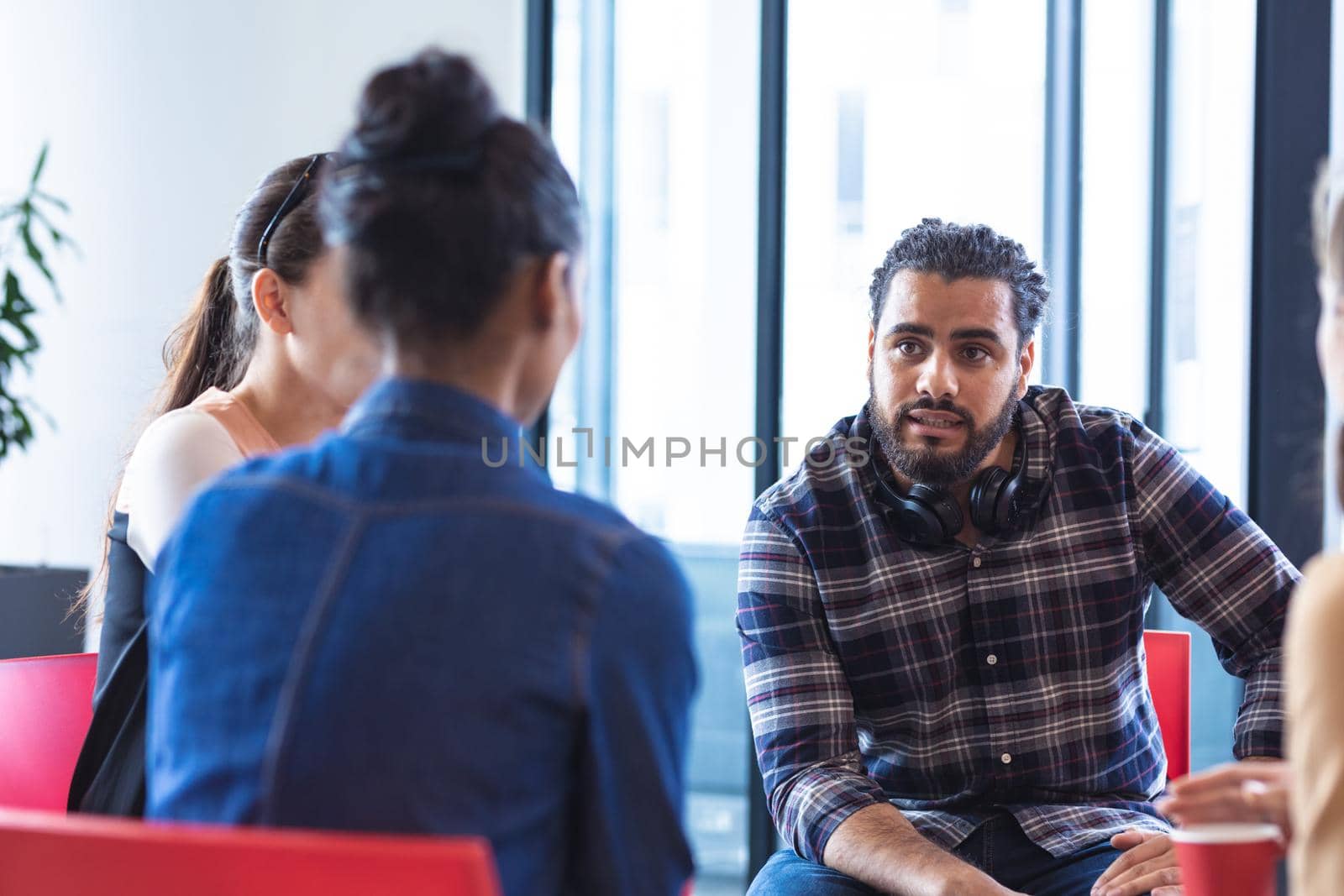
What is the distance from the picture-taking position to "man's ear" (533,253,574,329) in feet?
3.18

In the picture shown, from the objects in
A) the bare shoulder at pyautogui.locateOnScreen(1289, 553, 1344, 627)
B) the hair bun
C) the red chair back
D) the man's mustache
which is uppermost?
the hair bun

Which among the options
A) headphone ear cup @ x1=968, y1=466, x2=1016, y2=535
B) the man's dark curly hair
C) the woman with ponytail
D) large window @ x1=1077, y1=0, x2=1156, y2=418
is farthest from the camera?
large window @ x1=1077, y1=0, x2=1156, y2=418

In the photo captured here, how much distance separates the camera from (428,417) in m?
0.94

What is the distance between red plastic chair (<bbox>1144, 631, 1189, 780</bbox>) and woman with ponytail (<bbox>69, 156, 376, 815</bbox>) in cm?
124

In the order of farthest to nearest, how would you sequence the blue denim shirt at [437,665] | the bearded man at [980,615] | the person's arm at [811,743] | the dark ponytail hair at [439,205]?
1. the bearded man at [980,615]
2. the person's arm at [811,743]
3. the dark ponytail hair at [439,205]
4. the blue denim shirt at [437,665]

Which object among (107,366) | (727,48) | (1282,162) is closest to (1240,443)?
(1282,162)

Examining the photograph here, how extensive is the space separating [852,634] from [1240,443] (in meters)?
1.30

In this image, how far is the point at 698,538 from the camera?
3.28 metres

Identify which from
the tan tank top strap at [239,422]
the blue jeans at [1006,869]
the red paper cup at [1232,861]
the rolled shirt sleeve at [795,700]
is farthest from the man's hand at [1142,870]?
the tan tank top strap at [239,422]

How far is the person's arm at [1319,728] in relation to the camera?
771 millimetres

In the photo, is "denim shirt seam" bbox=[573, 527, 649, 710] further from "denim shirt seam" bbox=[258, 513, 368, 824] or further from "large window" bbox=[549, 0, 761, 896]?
"large window" bbox=[549, 0, 761, 896]

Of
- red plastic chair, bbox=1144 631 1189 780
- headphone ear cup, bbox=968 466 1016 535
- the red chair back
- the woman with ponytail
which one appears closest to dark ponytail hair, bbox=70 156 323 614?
the woman with ponytail

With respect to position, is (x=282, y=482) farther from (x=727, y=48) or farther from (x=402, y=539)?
(x=727, y=48)

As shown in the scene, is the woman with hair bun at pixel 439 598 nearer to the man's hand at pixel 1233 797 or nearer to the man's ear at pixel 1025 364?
the man's hand at pixel 1233 797
